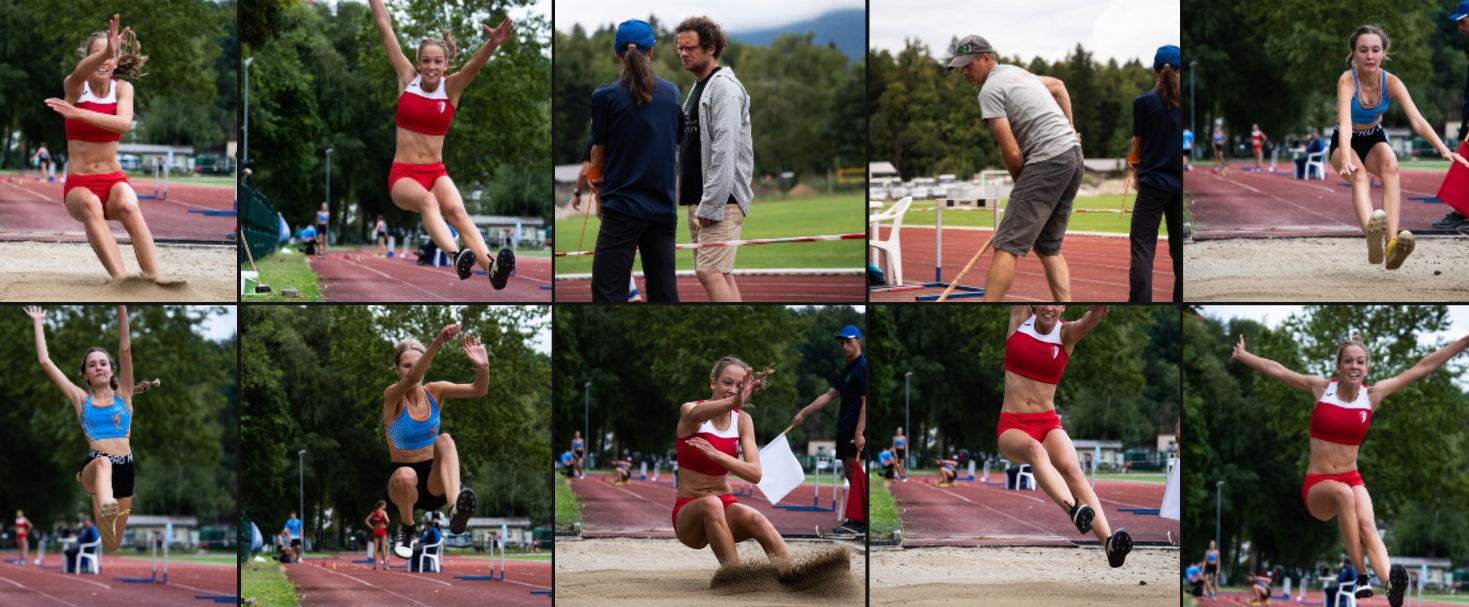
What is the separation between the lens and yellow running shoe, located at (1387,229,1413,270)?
11297mm

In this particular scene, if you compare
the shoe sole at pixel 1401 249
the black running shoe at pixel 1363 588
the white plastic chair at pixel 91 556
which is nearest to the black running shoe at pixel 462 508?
the black running shoe at pixel 1363 588

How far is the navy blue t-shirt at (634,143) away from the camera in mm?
10773

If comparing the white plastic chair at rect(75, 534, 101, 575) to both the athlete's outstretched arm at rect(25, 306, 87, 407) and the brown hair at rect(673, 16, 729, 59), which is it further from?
the brown hair at rect(673, 16, 729, 59)

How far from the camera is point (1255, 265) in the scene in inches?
537

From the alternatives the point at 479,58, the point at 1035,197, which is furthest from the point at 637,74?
the point at 1035,197

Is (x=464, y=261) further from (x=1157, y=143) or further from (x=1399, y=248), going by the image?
(x=1399, y=248)

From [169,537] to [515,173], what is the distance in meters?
6.18

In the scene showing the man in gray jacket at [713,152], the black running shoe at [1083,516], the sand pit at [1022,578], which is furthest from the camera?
the sand pit at [1022,578]

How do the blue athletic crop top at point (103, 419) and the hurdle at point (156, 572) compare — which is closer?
the blue athletic crop top at point (103, 419)

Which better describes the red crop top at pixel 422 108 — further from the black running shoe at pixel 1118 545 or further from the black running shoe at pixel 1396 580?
the black running shoe at pixel 1396 580

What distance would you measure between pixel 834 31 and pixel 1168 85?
149 feet

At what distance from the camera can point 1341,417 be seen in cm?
1148

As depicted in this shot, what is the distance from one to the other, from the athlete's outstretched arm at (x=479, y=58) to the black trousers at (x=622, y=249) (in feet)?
4.38

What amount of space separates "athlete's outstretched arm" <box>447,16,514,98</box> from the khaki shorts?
1791mm
